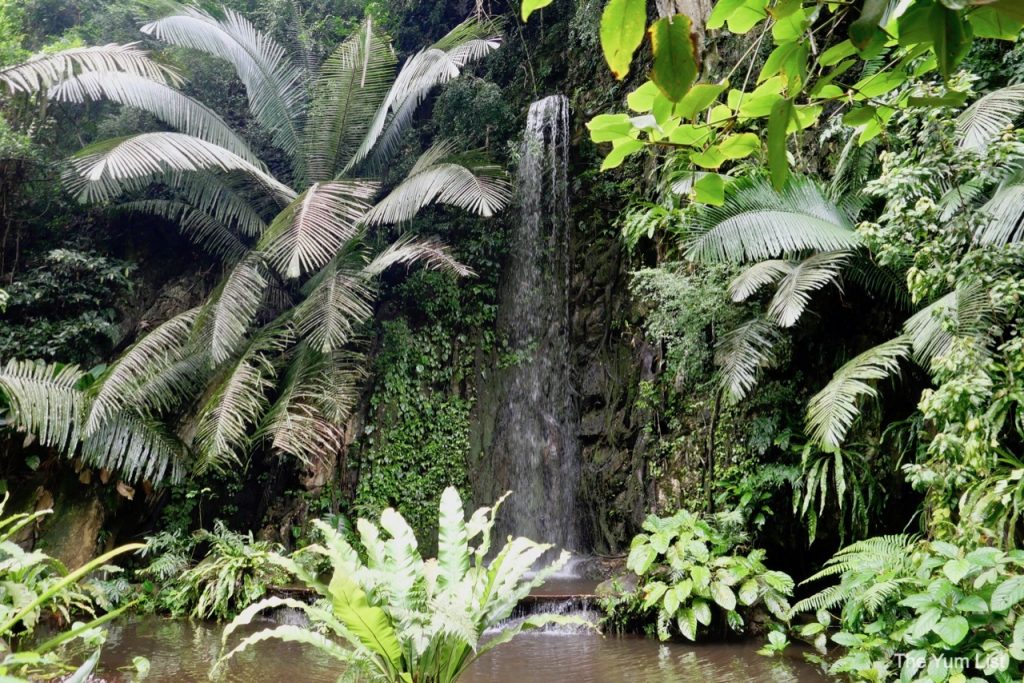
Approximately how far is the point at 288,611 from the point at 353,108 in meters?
6.21

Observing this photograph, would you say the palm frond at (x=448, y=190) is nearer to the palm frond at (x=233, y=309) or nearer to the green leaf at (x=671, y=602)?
the palm frond at (x=233, y=309)

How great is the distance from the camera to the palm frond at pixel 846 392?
4.42 meters

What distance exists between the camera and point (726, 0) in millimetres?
974

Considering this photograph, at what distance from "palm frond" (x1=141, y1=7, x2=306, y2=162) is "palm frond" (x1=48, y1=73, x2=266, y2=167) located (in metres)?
0.56

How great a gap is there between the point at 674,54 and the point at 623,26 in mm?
76

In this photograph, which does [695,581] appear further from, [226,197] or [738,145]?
[226,197]

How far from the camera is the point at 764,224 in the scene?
509 centimetres

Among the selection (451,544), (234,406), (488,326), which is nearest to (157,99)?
(234,406)

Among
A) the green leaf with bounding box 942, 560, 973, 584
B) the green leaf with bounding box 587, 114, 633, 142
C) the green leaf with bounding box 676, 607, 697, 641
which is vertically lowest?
the green leaf with bounding box 676, 607, 697, 641

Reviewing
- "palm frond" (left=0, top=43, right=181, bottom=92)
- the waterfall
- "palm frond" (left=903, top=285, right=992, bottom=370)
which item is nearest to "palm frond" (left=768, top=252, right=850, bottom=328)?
"palm frond" (left=903, top=285, right=992, bottom=370)

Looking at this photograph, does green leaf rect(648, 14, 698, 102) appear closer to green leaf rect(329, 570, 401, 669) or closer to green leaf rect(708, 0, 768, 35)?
green leaf rect(708, 0, 768, 35)

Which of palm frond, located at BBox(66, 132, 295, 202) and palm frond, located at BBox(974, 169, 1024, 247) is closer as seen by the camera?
palm frond, located at BBox(974, 169, 1024, 247)

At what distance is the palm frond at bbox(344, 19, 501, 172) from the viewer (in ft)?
26.2

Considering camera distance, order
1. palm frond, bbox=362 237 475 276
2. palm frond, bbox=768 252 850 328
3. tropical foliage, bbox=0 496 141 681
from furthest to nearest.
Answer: palm frond, bbox=362 237 475 276 → palm frond, bbox=768 252 850 328 → tropical foliage, bbox=0 496 141 681
